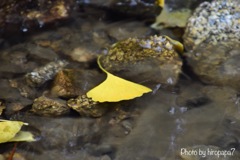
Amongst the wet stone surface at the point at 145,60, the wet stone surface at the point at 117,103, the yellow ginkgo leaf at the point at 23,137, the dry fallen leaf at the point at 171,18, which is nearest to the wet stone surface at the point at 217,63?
the wet stone surface at the point at 117,103

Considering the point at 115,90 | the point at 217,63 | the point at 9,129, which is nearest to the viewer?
the point at 9,129

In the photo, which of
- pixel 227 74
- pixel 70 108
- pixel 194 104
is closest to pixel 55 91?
pixel 70 108

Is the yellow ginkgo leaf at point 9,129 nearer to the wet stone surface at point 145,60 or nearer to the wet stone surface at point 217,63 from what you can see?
the wet stone surface at point 145,60

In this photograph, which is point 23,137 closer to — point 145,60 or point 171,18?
point 145,60

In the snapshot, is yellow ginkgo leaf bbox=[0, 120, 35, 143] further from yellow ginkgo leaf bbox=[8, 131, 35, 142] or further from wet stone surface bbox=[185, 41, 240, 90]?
wet stone surface bbox=[185, 41, 240, 90]

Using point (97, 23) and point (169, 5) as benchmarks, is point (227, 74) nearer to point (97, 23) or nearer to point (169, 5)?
point (169, 5)

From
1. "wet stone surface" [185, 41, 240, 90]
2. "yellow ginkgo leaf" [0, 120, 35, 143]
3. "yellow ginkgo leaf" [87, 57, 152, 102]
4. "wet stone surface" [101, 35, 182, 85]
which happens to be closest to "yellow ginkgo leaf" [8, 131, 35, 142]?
"yellow ginkgo leaf" [0, 120, 35, 143]

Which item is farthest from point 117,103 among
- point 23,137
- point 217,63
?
point 217,63
